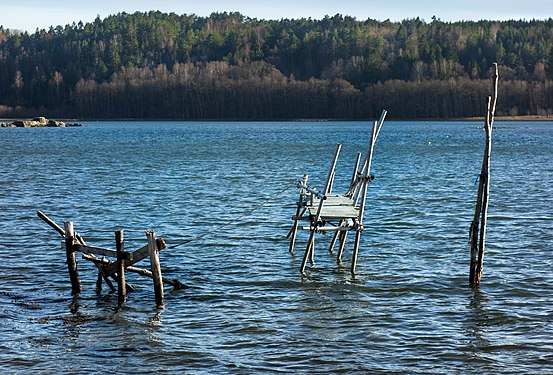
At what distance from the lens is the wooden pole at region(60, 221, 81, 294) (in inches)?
680

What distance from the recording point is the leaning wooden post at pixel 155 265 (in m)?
16.1

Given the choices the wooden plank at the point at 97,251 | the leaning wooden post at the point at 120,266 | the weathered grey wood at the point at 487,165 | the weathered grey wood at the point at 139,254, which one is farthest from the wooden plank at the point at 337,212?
the wooden plank at the point at 97,251

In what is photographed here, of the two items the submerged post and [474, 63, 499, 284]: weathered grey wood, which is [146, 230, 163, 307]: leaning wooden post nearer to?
the submerged post

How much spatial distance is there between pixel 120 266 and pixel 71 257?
1.43 m

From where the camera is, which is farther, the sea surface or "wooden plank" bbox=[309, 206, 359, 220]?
"wooden plank" bbox=[309, 206, 359, 220]

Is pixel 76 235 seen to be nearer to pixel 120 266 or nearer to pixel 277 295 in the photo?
pixel 120 266

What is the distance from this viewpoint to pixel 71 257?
690 inches

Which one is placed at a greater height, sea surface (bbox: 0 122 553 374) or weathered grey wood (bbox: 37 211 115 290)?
weathered grey wood (bbox: 37 211 115 290)

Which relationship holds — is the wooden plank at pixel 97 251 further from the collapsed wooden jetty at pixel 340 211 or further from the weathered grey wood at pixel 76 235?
the collapsed wooden jetty at pixel 340 211

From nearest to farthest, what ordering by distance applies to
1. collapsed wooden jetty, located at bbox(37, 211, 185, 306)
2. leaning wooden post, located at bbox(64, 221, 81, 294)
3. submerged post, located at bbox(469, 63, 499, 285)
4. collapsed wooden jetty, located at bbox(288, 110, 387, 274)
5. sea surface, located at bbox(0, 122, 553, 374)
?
sea surface, located at bbox(0, 122, 553, 374) < collapsed wooden jetty, located at bbox(37, 211, 185, 306) < leaning wooden post, located at bbox(64, 221, 81, 294) < submerged post, located at bbox(469, 63, 499, 285) < collapsed wooden jetty, located at bbox(288, 110, 387, 274)

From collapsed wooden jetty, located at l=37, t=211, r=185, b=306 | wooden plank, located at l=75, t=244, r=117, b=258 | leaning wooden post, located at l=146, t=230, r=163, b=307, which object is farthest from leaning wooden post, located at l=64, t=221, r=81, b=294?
leaning wooden post, located at l=146, t=230, r=163, b=307

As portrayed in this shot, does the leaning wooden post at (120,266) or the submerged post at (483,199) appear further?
the submerged post at (483,199)

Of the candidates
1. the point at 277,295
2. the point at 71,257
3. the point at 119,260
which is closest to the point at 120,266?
the point at 119,260

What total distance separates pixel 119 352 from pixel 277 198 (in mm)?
23379
